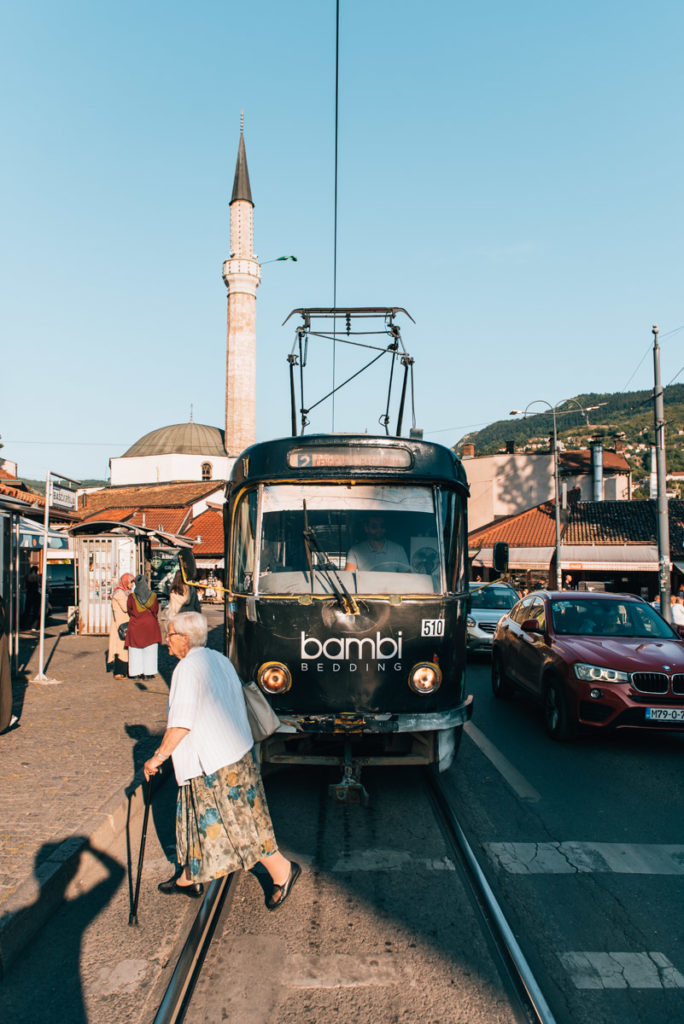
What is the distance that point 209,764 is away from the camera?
417cm

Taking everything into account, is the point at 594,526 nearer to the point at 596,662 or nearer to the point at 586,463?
the point at 586,463

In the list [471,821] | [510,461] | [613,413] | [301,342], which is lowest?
[471,821]

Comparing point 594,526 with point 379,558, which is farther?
point 594,526

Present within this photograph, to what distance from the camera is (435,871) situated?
4.99 m

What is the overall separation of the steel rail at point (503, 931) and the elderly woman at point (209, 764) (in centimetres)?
121

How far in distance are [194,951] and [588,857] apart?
9.15 feet

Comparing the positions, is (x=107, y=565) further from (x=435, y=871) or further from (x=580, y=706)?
(x=435, y=871)

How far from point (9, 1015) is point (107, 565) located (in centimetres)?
1576

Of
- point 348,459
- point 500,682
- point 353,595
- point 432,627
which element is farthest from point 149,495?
point 432,627

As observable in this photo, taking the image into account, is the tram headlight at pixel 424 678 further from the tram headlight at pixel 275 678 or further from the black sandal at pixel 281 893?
the black sandal at pixel 281 893

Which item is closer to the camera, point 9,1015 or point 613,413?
point 9,1015

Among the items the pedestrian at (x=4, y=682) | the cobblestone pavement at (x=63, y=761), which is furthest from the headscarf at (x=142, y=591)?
the pedestrian at (x=4, y=682)

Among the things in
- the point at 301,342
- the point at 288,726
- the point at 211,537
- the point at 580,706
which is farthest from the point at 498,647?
the point at 211,537

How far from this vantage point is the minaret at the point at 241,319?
65375mm
